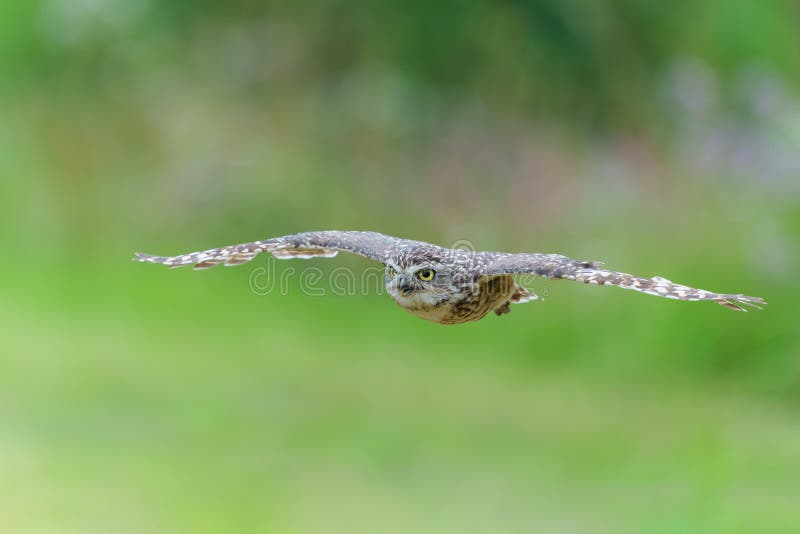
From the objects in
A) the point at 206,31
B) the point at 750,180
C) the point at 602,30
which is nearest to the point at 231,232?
the point at 206,31

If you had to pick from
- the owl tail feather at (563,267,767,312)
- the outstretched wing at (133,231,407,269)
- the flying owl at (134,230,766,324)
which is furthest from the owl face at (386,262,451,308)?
the owl tail feather at (563,267,767,312)

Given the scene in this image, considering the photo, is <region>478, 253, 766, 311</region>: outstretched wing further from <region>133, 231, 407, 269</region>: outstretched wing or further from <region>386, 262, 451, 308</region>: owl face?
<region>133, 231, 407, 269</region>: outstretched wing

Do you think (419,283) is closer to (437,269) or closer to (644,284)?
(437,269)

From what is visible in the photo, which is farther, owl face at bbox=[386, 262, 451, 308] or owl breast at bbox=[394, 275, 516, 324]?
owl breast at bbox=[394, 275, 516, 324]

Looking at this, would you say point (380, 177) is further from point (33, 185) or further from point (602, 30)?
point (33, 185)

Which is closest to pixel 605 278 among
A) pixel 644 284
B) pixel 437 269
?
pixel 644 284
